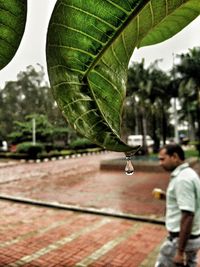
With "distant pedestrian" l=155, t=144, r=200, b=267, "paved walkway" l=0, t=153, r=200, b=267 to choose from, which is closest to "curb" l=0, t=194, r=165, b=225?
"paved walkway" l=0, t=153, r=200, b=267

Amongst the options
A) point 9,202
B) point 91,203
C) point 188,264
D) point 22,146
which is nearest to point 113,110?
point 188,264

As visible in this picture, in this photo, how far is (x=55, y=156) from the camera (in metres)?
17.8

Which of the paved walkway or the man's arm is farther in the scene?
the paved walkway

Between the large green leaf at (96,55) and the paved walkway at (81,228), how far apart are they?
365 cm

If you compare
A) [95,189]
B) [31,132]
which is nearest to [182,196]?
[95,189]

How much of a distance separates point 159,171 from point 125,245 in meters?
7.29

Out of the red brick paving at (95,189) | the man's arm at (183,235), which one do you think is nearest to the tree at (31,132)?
the red brick paving at (95,189)

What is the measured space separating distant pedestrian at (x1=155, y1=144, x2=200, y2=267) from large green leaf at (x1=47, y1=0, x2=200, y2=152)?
6.61 ft

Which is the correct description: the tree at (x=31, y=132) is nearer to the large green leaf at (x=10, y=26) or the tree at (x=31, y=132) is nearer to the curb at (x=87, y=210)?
the curb at (x=87, y=210)

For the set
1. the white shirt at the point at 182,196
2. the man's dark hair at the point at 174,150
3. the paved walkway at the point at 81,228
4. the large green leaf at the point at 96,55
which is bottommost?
the paved walkway at the point at 81,228

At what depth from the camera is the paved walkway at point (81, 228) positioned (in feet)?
12.3

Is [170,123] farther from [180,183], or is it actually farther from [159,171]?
[180,183]

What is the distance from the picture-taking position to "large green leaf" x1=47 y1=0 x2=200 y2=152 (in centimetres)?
18

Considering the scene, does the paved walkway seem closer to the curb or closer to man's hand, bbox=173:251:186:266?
the curb
